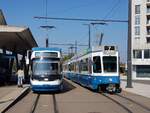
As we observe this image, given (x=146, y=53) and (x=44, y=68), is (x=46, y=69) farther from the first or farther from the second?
(x=146, y=53)

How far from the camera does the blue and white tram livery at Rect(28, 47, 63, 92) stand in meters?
28.7

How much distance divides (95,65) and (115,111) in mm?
12077

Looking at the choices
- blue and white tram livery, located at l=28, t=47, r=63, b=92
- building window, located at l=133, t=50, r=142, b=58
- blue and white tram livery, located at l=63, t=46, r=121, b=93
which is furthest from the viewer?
building window, located at l=133, t=50, r=142, b=58

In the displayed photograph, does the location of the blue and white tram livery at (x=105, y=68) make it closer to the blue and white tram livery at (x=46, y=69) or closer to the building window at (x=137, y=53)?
the blue and white tram livery at (x=46, y=69)

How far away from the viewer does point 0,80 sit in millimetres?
42219

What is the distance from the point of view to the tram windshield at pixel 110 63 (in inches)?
1166

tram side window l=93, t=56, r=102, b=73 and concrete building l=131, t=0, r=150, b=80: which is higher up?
concrete building l=131, t=0, r=150, b=80

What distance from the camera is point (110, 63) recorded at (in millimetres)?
29750

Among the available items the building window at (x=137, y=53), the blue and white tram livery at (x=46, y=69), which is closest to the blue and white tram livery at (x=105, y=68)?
the blue and white tram livery at (x=46, y=69)

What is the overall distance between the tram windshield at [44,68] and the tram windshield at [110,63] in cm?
325

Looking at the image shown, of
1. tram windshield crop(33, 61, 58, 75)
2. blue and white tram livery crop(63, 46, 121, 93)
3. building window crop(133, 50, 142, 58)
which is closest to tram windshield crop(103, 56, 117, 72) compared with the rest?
blue and white tram livery crop(63, 46, 121, 93)

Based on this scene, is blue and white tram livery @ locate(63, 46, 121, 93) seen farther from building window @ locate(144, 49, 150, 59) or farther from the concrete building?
building window @ locate(144, 49, 150, 59)

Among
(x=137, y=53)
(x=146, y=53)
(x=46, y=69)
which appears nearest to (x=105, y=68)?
(x=46, y=69)

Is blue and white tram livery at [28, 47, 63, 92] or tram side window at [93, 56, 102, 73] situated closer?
blue and white tram livery at [28, 47, 63, 92]
